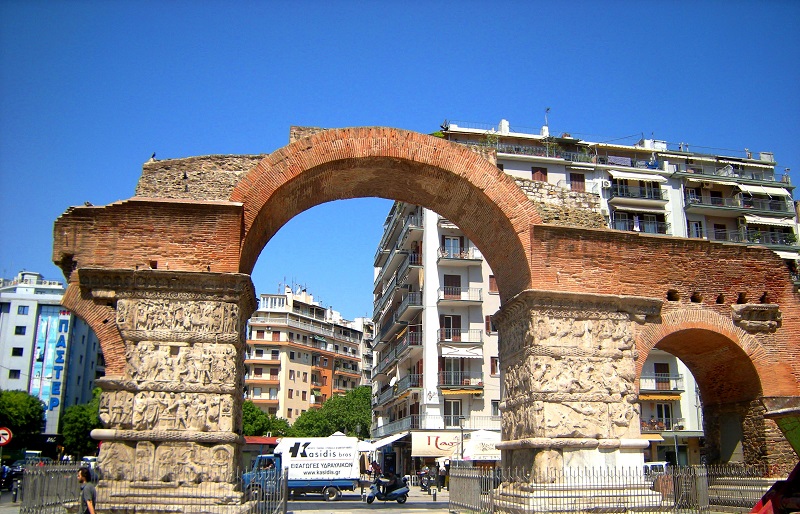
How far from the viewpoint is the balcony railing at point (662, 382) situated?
32281 mm

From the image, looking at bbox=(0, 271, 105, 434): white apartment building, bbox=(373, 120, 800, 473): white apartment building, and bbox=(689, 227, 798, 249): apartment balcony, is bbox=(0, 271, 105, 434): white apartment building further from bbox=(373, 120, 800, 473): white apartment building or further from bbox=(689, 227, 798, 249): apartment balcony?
bbox=(689, 227, 798, 249): apartment balcony

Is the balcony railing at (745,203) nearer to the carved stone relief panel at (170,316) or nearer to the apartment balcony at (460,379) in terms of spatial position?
the apartment balcony at (460,379)

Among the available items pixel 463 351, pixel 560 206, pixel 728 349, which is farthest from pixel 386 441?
pixel 560 206

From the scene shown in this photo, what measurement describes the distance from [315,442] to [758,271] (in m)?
14.5

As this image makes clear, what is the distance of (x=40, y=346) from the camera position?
1924 inches

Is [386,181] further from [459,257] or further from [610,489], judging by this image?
[459,257]

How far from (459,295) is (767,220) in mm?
17164

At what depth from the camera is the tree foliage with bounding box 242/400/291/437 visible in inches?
1804

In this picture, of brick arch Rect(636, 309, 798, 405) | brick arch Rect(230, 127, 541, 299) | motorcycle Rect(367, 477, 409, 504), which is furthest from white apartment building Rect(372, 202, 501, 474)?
brick arch Rect(230, 127, 541, 299)

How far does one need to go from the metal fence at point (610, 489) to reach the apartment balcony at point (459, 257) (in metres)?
18.6

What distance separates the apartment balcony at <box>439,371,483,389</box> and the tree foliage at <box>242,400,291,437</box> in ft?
64.2

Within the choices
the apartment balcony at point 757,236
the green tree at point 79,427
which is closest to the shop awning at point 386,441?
the apartment balcony at point 757,236

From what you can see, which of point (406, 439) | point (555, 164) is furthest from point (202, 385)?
point (555, 164)

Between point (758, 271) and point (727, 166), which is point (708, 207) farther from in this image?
point (758, 271)
